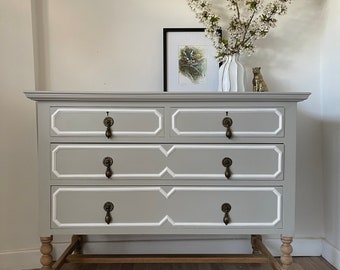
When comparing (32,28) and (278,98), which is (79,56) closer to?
(32,28)

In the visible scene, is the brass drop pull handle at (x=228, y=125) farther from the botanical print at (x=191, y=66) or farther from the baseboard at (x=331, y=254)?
the baseboard at (x=331, y=254)

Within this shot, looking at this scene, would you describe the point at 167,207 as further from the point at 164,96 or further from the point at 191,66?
the point at 191,66

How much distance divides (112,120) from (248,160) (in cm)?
65

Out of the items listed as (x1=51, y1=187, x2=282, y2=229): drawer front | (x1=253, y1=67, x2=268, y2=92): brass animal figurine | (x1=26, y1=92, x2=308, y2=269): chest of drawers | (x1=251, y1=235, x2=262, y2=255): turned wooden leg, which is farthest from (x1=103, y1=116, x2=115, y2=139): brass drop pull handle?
(x1=251, y1=235, x2=262, y2=255): turned wooden leg

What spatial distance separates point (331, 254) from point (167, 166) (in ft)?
4.01

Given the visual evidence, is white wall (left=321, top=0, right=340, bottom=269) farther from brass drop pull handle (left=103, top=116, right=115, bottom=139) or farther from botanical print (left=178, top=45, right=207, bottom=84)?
brass drop pull handle (left=103, top=116, right=115, bottom=139)

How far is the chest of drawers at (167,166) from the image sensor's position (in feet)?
4.54

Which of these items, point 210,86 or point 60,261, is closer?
point 60,261

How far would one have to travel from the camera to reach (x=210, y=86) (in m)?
1.89

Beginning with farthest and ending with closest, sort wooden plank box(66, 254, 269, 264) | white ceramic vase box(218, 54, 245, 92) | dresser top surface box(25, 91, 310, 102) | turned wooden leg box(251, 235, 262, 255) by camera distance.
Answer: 1. turned wooden leg box(251, 235, 262, 255)
2. white ceramic vase box(218, 54, 245, 92)
3. wooden plank box(66, 254, 269, 264)
4. dresser top surface box(25, 91, 310, 102)

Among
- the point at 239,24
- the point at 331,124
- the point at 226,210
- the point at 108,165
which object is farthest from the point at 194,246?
the point at 239,24

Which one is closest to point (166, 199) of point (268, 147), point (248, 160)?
point (248, 160)

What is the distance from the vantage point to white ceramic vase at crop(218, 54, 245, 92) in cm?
168

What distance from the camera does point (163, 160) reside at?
4.56 ft
